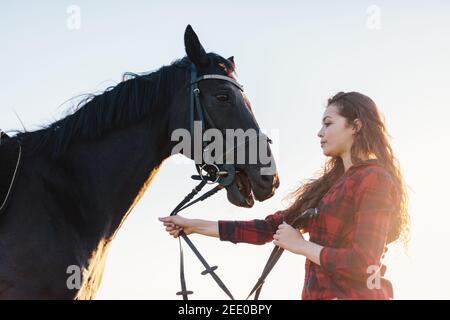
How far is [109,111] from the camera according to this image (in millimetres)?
4586

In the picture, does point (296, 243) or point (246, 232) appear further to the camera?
point (246, 232)

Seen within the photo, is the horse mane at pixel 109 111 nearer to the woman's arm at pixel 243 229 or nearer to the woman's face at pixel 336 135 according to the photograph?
the woman's arm at pixel 243 229

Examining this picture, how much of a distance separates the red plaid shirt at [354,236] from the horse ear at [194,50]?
6.34 feet

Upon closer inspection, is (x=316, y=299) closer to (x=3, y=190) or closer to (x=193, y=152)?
(x=193, y=152)

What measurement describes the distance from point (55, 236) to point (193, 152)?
132 cm

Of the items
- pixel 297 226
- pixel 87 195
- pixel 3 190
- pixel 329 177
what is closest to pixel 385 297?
pixel 297 226

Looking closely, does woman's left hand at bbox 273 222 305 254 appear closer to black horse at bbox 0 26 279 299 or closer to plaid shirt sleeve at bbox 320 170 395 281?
plaid shirt sleeve at bbox 320 170 395 281

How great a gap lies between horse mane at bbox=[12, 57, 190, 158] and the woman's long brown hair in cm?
156

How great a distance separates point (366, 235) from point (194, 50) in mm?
2474

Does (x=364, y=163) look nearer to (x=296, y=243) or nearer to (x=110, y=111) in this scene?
(x=296, y=243)

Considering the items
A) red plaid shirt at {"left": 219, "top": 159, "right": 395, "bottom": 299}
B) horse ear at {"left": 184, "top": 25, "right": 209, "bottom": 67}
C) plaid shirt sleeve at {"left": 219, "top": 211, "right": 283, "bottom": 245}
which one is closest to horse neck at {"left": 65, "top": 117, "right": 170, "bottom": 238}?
horse ear at {"left": 184, "top": 25, "right": 209, "bottom": 67}

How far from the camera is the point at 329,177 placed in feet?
13.1

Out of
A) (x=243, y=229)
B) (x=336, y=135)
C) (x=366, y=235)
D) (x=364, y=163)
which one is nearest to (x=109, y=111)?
(x=243, y=229)

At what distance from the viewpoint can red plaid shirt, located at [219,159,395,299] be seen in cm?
313
